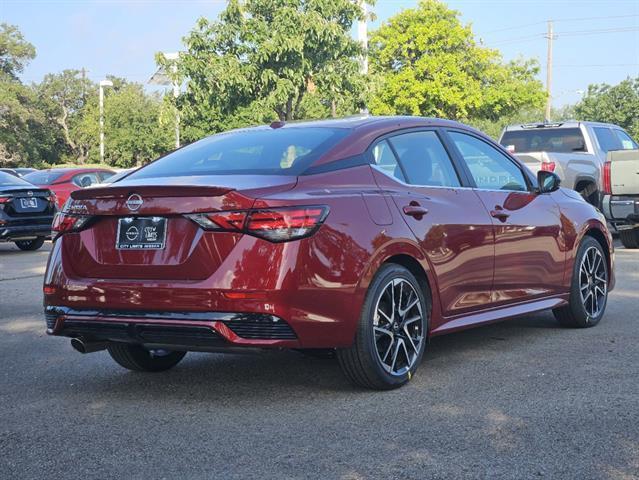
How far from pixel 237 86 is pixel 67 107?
196 feet

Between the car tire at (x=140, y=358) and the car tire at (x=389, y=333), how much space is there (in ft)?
4.62

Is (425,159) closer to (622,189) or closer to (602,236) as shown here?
(602,236)

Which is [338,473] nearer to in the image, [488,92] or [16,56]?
[488,92]

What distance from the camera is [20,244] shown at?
17.4 m

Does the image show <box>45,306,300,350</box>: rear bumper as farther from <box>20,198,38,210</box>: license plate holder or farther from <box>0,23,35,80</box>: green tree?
<box>0,23,35,80</box>: green tree

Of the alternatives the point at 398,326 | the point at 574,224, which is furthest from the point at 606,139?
the point at 398,326

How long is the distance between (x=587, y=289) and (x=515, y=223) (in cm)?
130

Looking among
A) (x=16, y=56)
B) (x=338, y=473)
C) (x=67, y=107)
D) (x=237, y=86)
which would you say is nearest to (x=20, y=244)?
(x=237, y=86)

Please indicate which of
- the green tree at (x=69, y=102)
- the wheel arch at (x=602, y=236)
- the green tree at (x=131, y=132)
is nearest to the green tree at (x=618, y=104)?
the green tree at (x=131, y=132)

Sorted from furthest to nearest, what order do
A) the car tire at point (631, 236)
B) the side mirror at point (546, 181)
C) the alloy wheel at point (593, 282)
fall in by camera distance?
the car tire at point (631, 236)
the alloy wheel at point (593, 282)
the side mirror at point (546, 181)

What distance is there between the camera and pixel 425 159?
5898 millimetres

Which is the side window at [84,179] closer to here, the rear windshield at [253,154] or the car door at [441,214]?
the rear windshield at [253,154]

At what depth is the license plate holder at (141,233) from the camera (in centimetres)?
477

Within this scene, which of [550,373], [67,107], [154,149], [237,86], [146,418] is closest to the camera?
[146,418]
